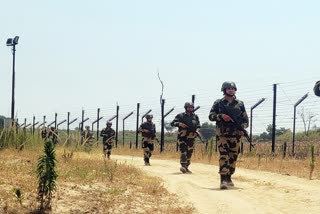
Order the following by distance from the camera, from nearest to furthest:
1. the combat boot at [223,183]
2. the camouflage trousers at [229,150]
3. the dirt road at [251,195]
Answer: the dirt road at [251,195]
the combat boot at [223,183]
the camouflage trousers at [229,150]

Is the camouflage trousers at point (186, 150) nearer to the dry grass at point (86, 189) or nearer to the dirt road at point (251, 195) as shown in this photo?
the dirt road at point (251, 195)

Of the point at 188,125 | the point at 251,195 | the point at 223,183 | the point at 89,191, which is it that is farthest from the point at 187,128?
the point at 89,191

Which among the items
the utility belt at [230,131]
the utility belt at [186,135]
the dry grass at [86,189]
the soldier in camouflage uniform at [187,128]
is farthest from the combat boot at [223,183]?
the utility belt at [186,135]

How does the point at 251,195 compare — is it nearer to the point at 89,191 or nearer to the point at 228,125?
the point at 228,125

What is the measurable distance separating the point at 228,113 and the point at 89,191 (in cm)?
327

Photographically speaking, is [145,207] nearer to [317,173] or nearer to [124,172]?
[124,172]

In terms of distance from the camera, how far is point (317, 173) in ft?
38.7

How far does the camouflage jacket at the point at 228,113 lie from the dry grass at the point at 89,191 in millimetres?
1581

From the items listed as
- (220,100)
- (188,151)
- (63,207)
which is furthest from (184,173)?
(63,207)

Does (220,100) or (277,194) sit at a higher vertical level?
(220,100)

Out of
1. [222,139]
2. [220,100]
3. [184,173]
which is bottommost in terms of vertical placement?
[184,173]

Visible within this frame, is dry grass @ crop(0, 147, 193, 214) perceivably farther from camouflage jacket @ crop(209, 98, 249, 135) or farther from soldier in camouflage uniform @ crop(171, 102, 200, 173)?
soldier in camouflage uniform @ crop(171, 102, 200, 173)

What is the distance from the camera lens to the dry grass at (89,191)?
6004 millimetres

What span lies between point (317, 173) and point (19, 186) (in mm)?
7529
